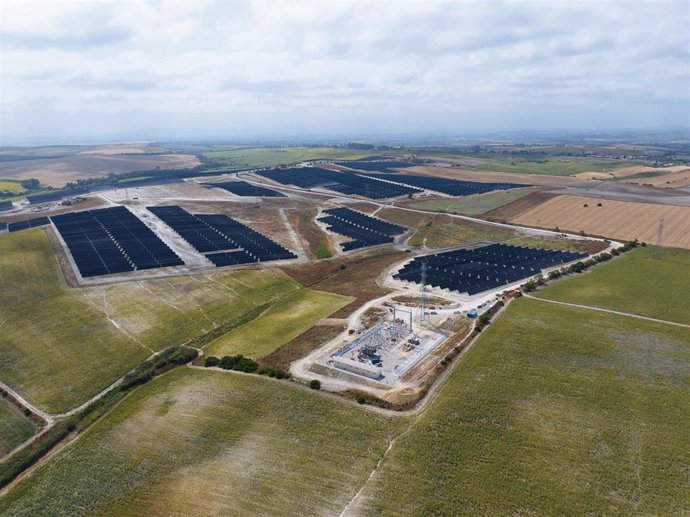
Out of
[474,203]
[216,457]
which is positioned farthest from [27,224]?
[474,203]

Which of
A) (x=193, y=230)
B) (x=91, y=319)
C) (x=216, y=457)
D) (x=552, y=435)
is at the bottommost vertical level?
(x=216, y=457)

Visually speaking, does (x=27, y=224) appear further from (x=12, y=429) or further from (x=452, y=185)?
(x=452, y=185)

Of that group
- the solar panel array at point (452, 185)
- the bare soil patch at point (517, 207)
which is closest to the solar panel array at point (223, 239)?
the bare soil patch at point (517, 207)

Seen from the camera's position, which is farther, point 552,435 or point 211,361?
point 211,361

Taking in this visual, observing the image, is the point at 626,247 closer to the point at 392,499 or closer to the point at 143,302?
the point at 392,499

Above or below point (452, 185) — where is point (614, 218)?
below

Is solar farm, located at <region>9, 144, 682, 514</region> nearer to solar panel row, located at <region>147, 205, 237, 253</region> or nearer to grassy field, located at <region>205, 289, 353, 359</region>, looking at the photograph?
grassy field, located at <region>205, 289, 353, 359</region>
